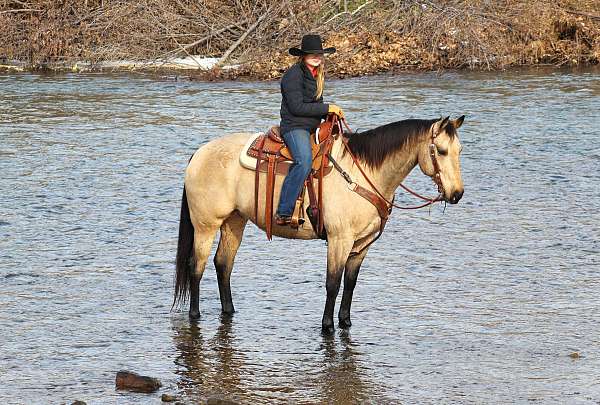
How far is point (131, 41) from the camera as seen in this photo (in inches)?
1032

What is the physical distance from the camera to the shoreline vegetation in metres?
24.9

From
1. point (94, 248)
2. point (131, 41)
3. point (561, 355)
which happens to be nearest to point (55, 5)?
point (131, 41)

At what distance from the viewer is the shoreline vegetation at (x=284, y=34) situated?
81.8 feet

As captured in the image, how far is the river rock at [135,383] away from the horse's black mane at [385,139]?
8.11ft

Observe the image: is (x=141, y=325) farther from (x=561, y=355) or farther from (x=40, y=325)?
(x=561, y=355)

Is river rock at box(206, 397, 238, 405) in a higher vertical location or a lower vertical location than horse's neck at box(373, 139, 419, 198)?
lower

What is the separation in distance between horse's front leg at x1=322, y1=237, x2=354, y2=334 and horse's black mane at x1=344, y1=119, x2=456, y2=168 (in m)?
0.66

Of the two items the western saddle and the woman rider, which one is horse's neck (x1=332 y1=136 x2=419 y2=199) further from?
the woman rider

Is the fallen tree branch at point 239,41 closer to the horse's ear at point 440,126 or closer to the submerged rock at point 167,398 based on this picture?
the horse's ear at point 440,126

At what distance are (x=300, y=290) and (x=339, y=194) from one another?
1.50 metres

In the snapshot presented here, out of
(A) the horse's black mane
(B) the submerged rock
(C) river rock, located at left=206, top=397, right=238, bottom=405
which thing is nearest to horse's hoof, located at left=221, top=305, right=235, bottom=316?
(A) the horse's black mane

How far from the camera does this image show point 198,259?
904cm

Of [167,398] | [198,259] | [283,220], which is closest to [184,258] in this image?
[198,259]

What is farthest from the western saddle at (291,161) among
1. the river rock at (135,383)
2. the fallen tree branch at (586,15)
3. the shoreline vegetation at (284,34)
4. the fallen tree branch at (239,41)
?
the fallen tree branch at (586,15)
